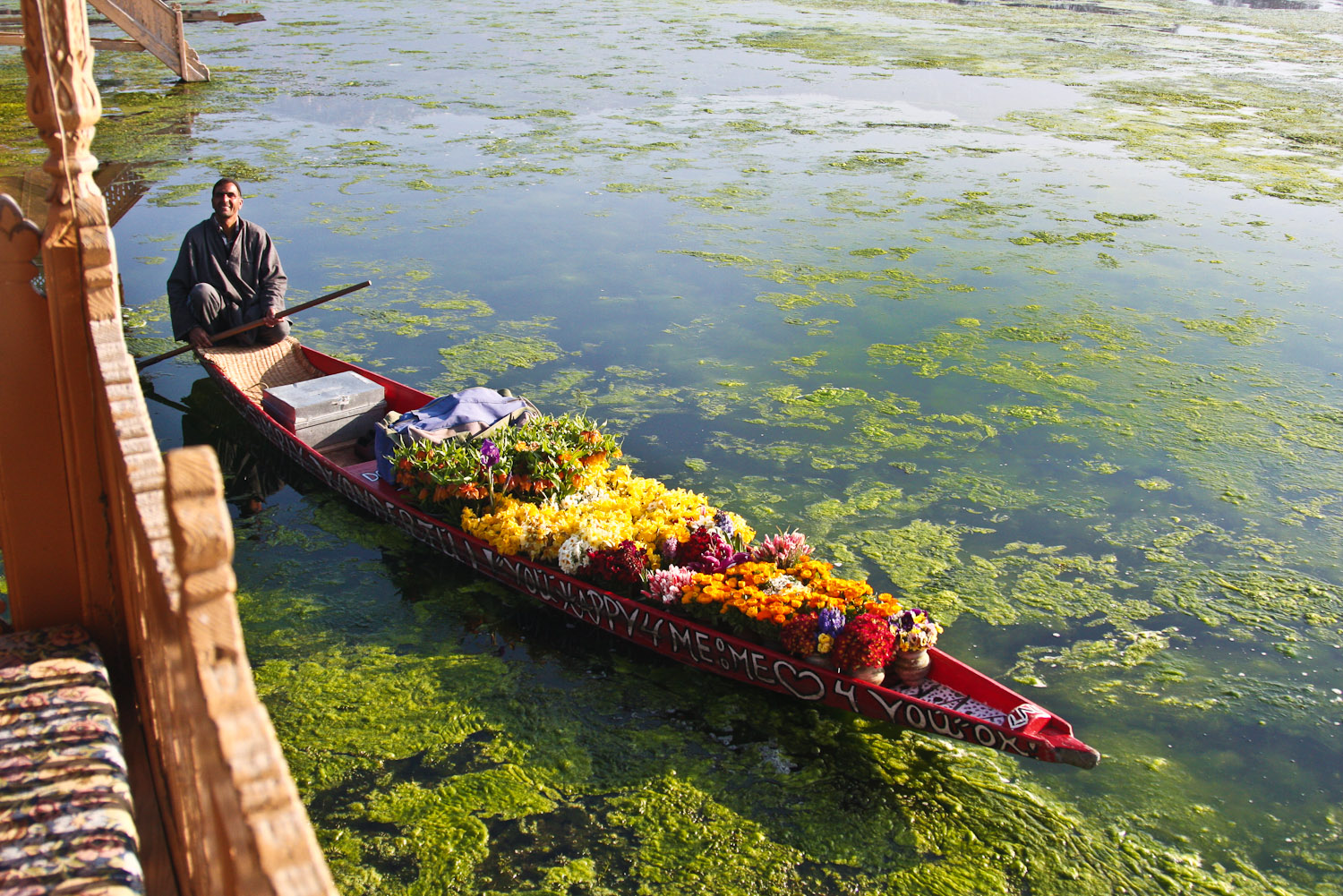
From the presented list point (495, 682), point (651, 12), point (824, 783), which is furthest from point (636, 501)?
point (651, 12)

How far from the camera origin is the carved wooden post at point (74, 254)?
2.40 metres

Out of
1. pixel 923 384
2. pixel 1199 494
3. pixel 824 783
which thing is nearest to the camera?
pixel 824 783

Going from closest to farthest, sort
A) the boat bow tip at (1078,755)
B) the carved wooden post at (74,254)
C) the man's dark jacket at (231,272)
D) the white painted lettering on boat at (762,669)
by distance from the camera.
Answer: the carved wooden post at (74,254) → the boat bow tip at (1078,755) → the white painted lettering on boat at (762,669) → the man's dark jacket at (231,272)

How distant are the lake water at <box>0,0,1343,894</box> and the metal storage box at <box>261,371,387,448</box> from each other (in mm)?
418

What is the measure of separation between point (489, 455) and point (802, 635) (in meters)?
2.08

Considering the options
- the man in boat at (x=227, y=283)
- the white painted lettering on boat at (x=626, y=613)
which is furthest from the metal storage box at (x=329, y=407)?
the white painted lettering on boat at (x=626, y=613)

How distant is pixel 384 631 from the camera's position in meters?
5.12

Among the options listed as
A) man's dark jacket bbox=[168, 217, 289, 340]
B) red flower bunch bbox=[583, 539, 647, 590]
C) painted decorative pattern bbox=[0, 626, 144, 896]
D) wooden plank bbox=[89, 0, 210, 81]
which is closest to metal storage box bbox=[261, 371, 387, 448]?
man's dark jacket bbox=[168, 217, 289, 340]

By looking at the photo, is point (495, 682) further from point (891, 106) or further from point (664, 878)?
point (891, 106)

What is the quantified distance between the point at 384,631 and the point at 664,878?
6.88 ft

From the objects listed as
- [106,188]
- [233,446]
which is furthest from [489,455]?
[106,188]

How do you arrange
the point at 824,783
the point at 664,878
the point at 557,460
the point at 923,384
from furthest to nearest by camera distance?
1. the point at 923,384
2. the point at 557,460
3. the point at 824,783
4. the point at 664,878

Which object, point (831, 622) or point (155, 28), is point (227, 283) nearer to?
point (831, 622)

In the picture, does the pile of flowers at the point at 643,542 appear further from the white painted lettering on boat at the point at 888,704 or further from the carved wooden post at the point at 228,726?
the carved wooden post at the point at 228,726
